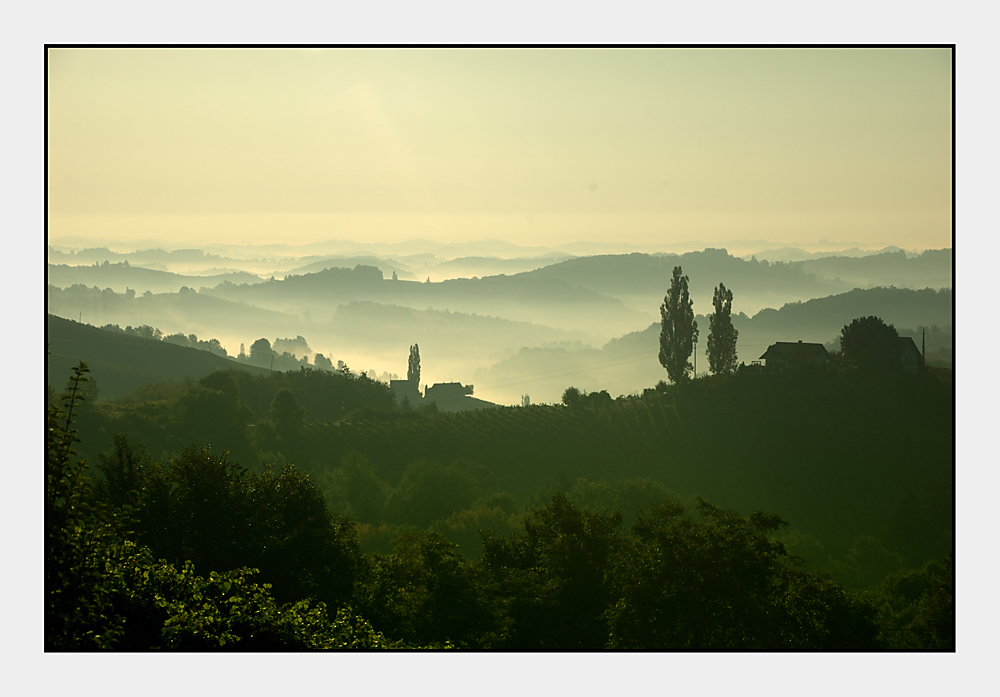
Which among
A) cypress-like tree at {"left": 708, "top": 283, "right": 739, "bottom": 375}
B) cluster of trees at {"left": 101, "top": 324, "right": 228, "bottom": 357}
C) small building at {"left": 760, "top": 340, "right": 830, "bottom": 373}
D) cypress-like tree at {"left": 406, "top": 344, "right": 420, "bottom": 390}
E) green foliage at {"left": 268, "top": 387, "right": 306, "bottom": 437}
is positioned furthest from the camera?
cypress-like tree at {"left": 406, "top": 344, "right": 420, "bottom": 390}

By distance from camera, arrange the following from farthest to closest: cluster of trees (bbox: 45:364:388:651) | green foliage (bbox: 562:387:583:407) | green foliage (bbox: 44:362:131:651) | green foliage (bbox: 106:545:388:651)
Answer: green foliage (bbox: 562:387:583:407), green foliage (bbox: 106:545:388:651), cluster of trees (bbox: 45:364:388:651), green foliage (bbox: 44:362:131:651)

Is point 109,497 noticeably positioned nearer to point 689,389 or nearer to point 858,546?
point 858,546

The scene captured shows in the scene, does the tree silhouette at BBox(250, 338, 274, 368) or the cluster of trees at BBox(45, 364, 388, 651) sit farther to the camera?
the tree silhouette at BBox(250, 338, 274, 368)

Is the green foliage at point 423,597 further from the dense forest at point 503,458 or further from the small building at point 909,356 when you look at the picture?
the small building at point 909,356

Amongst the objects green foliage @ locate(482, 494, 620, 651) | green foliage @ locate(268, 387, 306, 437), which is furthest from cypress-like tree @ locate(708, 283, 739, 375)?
green foliage @ locate(482, 494, 620, 651)

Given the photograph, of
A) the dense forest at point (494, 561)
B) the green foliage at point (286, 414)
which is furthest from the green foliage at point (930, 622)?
the green foliage at point (286, 414)

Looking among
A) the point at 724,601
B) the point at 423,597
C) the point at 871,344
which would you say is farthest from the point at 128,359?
the point at 724,601

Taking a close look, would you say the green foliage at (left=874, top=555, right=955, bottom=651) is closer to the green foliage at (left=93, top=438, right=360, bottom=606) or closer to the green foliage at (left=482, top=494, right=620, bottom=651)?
the green foliage at (left=482, top=494, right=620, bottom=651)
